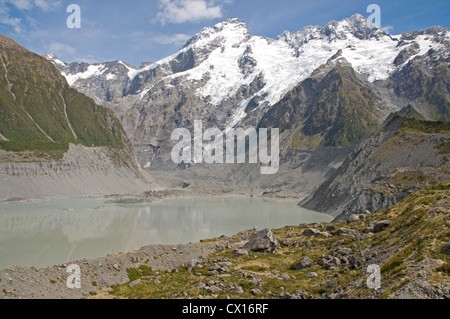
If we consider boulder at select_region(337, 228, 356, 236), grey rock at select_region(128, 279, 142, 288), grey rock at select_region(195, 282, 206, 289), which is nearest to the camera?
grey rock at select_region(195, 282, 206, 289)

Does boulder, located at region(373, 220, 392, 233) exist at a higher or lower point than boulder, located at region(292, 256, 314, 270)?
higher

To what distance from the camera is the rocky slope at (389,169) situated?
86.4 meters

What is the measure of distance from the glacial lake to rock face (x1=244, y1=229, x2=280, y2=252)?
3022 centimetres

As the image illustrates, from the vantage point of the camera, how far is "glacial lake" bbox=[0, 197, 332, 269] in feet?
238

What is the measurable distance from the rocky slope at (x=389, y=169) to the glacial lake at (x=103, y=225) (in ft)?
32.8

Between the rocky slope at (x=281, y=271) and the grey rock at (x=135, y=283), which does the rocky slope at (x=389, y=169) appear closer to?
the rocky slope at (x=281, y=271)

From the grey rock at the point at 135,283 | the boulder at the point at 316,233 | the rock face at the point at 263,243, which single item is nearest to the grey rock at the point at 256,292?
the grey rock at the point at 135,283

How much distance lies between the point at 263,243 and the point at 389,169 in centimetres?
7214

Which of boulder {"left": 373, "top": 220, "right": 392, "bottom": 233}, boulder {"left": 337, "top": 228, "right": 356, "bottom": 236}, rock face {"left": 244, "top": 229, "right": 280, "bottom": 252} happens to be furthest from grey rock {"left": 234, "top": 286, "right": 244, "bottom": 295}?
boulder {"left": 337, "top": 228, "right": 356, "bottom": 236}

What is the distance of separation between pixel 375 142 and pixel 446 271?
11614 cm

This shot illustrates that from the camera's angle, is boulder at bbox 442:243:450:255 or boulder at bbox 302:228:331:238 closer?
boulder at bbox 442:243:450:255

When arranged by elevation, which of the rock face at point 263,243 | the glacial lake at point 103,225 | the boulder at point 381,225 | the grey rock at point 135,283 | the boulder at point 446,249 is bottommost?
the glacial lake at point 103,225

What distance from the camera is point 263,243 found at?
50.1m

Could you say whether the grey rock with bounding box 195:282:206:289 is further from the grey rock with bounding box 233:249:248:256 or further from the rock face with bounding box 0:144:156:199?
the rock face with bounding box 0:144:156:199
